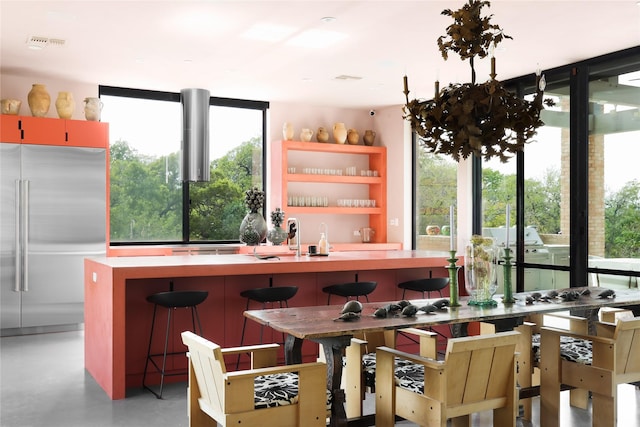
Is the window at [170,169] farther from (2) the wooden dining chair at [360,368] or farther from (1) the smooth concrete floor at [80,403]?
(2) the wooden dining chair at [360,368]

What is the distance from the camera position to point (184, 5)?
204 inches

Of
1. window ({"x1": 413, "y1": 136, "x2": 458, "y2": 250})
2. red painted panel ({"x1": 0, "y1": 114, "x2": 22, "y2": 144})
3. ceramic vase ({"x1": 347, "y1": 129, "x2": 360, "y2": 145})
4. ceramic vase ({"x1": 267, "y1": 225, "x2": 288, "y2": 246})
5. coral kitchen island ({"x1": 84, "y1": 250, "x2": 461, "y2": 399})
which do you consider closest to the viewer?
coral kitchen island ({"x1": 84, "y1": 250, "x2": 461, "y2": 399})

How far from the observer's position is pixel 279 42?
6.25 meters

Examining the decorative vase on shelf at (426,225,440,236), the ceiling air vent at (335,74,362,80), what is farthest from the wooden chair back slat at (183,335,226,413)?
the decorative vase on shelf at (426,225,440,236)

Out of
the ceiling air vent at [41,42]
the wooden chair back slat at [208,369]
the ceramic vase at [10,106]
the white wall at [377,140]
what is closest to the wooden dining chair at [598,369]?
the wooden chair back slat at [208,369]

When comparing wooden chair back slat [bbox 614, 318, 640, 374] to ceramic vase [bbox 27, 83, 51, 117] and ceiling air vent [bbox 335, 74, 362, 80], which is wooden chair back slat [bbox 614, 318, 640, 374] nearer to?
ceiling air vent [bbox 335, 74, 362, 80]

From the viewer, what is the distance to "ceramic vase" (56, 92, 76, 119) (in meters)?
7.50

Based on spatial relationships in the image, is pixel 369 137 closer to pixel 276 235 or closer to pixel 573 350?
pixel 276 235

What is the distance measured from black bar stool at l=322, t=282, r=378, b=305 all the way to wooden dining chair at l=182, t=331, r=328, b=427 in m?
2.19

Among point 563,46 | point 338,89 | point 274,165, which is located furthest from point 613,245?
point 274,165

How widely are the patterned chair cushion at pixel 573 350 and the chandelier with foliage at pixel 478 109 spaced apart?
1398mm

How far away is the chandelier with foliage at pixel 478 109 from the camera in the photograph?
→ 293cm

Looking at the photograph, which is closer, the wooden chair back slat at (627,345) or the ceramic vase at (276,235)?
the wooden chair back slat at (627,345)

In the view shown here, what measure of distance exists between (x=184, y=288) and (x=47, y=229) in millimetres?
2945
